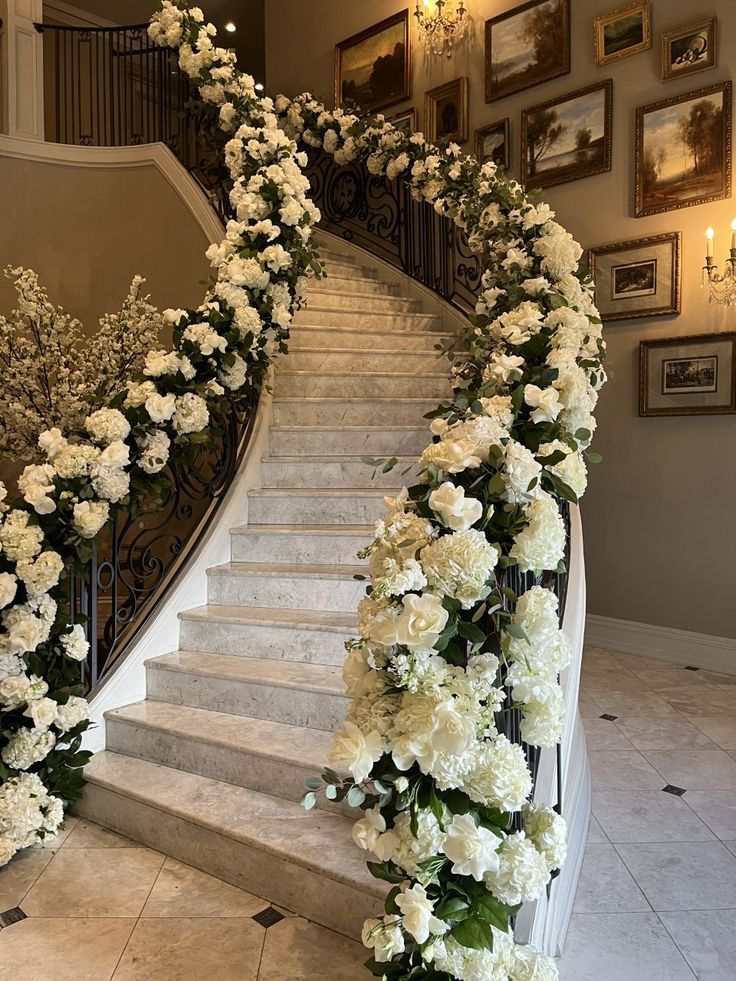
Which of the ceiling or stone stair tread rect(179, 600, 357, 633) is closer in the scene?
stone stair tread rect(179, 600, 357, 633)

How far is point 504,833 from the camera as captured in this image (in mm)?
1649

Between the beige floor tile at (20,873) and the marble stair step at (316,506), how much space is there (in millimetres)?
1784

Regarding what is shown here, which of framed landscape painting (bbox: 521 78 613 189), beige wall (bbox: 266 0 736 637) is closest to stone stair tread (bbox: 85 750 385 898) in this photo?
beige wall (bbox: 266 0 736 637)

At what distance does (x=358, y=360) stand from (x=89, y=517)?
265cm

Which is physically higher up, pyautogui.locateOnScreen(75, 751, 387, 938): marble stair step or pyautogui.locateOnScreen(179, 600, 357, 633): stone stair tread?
pyautogui.locateOnScreen(179, 600, 357, 633): stone stair tread

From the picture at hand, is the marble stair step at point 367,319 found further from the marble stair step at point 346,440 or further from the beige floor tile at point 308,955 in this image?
the beige floor tile at point 308,955

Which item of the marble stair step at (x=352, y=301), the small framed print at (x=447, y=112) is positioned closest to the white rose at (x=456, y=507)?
the marble stair step at (x=352, y=301)

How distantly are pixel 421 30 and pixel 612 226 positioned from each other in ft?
9.46

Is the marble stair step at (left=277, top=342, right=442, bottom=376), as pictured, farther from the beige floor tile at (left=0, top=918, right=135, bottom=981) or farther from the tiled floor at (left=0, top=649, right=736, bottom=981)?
the beige floor tile at (left=0, top=918, right=135, bottom=981)

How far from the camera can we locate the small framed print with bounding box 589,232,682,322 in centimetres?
494

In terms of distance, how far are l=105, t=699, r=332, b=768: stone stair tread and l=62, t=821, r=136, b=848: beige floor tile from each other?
0.38 meters

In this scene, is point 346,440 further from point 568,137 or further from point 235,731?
point 568,137

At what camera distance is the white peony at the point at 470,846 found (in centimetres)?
151

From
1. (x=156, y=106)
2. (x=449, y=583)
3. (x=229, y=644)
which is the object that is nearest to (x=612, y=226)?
(x=229, y=644)
